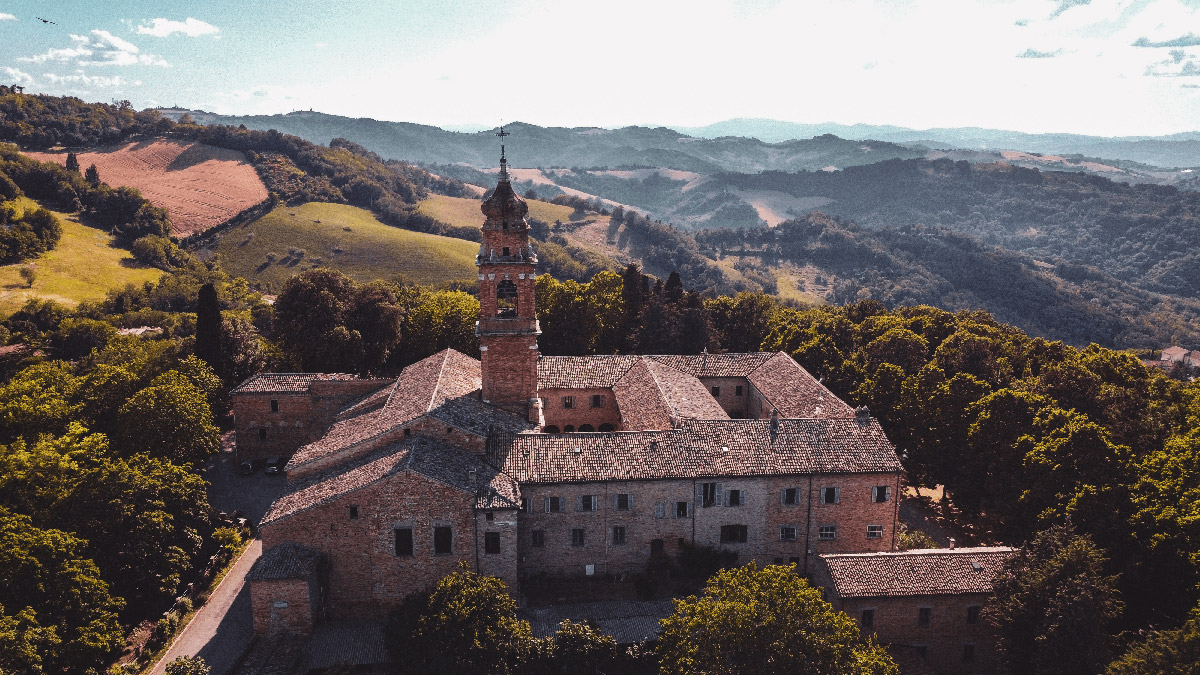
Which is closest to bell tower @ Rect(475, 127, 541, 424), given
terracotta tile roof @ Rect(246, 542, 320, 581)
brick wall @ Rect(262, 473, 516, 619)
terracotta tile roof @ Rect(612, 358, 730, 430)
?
terracotta tile roof @ Rect(612, 358, 730, 430)

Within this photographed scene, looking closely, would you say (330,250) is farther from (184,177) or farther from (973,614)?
(973,614)

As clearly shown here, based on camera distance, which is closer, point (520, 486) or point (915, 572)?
point (915, 572)

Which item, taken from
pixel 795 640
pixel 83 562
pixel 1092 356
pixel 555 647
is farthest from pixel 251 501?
pixel 1092 356

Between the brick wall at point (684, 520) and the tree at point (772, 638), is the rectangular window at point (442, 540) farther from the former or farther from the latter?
the tree at point (772, 638)

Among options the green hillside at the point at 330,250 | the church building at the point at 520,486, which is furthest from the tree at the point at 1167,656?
the green hillside at the point at 330,250

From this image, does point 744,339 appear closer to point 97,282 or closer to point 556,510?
point 556,510

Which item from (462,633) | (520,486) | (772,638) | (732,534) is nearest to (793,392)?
(732,534)
